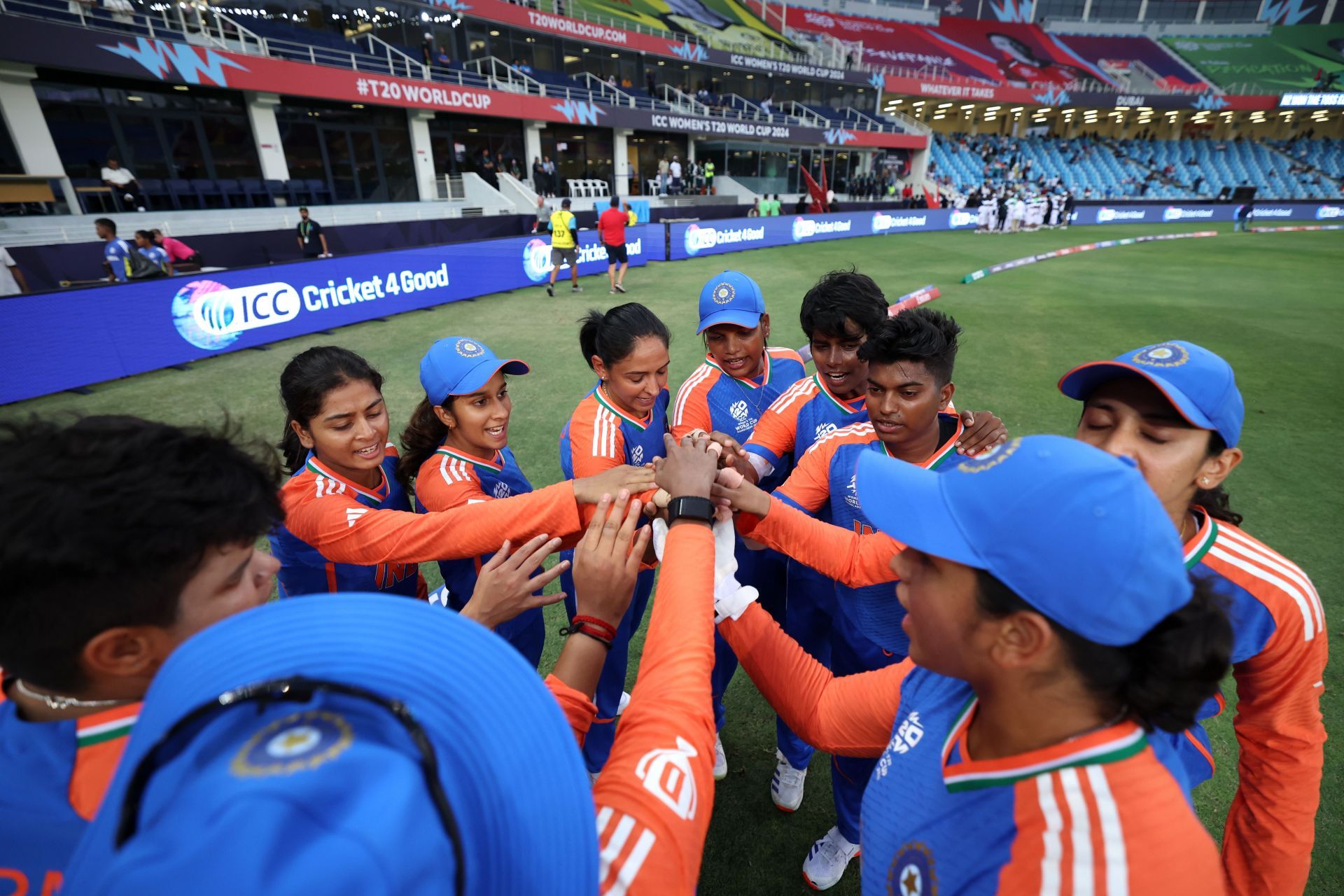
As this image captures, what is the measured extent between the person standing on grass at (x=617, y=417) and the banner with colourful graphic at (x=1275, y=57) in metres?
72.2

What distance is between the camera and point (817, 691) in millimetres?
1772

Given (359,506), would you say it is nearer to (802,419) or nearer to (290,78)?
(802,419)

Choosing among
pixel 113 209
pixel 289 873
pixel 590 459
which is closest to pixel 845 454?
pixel 590 459

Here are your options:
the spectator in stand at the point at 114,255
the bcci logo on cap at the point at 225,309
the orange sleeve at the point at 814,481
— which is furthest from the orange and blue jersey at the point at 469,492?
the spectator in stand at the point at 114,255

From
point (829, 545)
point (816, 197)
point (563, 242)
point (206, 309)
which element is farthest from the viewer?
point (816, 197)

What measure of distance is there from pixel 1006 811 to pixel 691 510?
985mm

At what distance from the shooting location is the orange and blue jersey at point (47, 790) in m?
1.04

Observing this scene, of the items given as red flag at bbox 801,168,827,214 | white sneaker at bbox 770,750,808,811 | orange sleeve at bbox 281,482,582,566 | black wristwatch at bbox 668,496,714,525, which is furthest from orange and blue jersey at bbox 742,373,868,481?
red flag at bbox 801,168,827,214

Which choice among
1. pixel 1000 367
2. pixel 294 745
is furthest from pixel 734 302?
pixel 1000 367

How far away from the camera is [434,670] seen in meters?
0.70

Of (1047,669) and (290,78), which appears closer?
(1047,669)

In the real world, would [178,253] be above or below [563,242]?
above

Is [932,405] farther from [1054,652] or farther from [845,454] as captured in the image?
[1054,652]

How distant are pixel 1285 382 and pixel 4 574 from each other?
449 inches
